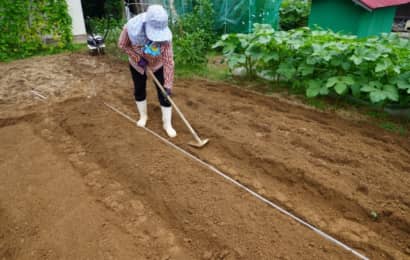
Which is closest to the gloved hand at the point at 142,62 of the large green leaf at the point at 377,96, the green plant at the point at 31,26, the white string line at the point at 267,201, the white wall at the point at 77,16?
the white string line at the point at 267,201

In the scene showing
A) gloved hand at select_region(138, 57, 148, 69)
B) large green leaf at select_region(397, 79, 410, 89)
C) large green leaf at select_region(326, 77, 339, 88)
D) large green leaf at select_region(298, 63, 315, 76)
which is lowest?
A: large green leaf at select_region(326, 77, 339, 88)

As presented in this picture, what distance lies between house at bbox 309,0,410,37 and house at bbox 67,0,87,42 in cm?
560

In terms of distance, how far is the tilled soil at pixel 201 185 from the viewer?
2001mm

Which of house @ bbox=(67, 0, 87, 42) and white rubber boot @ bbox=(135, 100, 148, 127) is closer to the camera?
white rubber boot @ bbox=(135, 100, 148, 127)

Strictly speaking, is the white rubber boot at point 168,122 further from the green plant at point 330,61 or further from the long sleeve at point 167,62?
the green plant at point 330,61

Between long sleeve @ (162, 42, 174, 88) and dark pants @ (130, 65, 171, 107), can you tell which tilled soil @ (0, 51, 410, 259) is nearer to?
dark pants @ (130, 65, 171, 107)

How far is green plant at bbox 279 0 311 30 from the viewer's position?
8.98 meters

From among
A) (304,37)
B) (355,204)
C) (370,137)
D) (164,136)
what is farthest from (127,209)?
(304,37)

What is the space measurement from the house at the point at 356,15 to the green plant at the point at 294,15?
2.65 metres

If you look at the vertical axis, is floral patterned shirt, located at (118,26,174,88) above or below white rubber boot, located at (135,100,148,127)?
above

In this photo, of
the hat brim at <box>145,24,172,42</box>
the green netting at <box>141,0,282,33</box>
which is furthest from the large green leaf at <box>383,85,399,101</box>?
the green netting at <box>141,0,282,33</box>

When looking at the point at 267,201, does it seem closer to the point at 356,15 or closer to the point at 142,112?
the point at 142,112

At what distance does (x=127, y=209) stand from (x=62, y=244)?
0.49m

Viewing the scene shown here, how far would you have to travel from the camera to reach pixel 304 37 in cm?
438
